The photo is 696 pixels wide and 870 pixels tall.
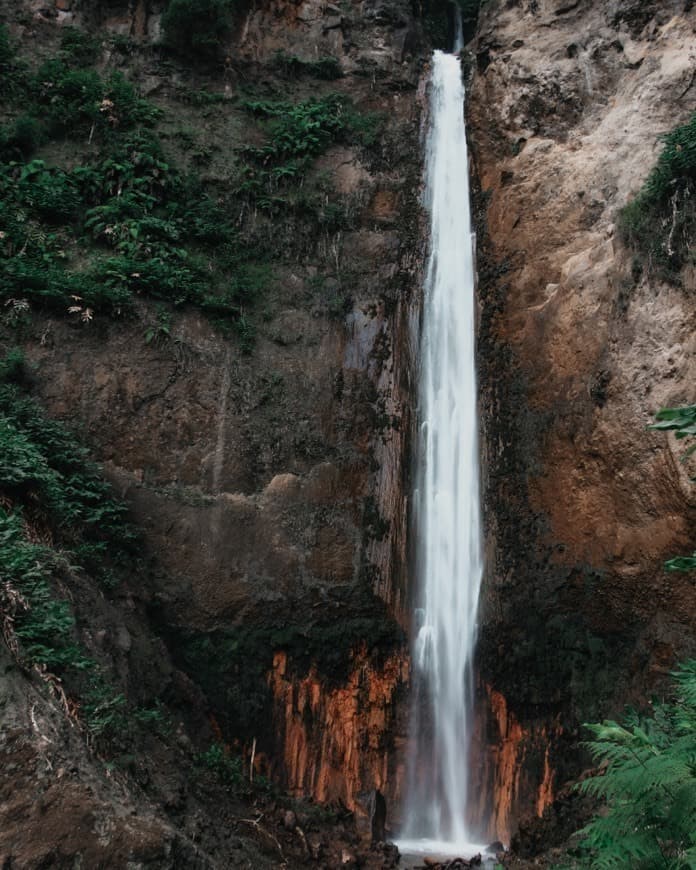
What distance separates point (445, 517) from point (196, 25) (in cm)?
1237

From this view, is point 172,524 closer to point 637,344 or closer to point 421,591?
point 421,591

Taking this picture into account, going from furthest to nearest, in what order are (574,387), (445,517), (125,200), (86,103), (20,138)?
(86,103)
(20,138)
(125,200)
(445,517)
(574,387)

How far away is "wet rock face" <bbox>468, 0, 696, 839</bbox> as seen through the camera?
9.59 metres

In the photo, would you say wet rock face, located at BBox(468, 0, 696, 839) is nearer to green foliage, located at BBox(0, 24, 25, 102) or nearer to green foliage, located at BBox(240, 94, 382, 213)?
green foliage, located at BBox(240, 94, 382, 213)

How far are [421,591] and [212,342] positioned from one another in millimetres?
5680

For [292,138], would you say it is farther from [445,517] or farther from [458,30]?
[445,517]

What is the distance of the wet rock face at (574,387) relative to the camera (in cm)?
959

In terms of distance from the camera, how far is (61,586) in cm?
817

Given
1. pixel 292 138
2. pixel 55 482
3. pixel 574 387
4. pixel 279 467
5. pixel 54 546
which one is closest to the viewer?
pixel 54 546

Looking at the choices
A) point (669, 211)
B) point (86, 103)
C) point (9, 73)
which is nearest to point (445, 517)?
point (669, 211)

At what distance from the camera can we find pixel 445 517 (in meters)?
12.1

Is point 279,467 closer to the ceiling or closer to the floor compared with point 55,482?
closer to the ceiling

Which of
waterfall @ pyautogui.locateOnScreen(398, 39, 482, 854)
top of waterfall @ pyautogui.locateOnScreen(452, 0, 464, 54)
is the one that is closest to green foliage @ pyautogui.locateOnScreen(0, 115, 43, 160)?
waterfall @ pyautogui.locateOnScreen(398, 39, 482, 854)

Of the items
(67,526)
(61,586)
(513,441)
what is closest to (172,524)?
(67,526)
